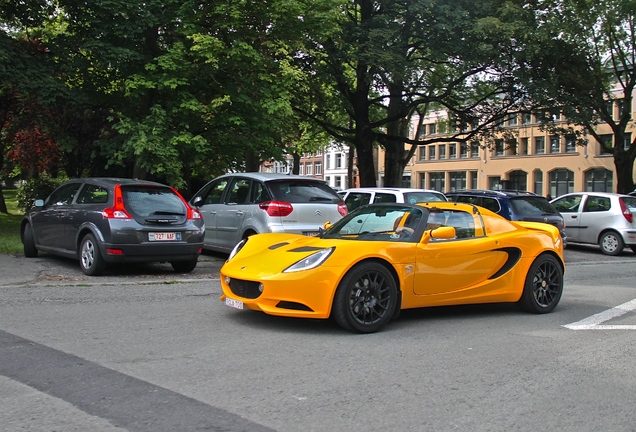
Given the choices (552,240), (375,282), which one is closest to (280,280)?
(375,282)

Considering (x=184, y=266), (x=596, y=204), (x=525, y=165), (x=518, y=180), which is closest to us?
(x=184, y=266)

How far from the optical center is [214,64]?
1642cm

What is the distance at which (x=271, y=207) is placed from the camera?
38.0ft

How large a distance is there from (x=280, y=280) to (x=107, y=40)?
12421mm

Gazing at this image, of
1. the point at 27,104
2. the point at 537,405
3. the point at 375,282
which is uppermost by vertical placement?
the point at 27,104

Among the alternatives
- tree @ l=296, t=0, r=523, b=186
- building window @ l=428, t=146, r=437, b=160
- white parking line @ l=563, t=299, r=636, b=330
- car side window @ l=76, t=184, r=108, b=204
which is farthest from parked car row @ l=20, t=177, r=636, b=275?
building window @ l=428, t=146, r=437, b=160

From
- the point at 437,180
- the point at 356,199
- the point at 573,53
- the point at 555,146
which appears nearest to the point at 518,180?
the point at 555,146

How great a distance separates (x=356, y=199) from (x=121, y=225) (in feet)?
20.5

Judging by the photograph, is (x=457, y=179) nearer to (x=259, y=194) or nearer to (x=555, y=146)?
(x=555, y=146)

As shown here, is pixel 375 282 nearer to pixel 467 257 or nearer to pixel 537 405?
pixel 467 257

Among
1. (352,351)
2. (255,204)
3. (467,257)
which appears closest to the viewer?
(352,351)

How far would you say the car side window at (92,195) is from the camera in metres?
10.5

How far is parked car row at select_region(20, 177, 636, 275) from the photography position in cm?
1020

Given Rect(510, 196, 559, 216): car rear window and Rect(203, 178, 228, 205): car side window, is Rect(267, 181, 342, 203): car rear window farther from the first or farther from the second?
Rect(510, 196, 559, 216): car rear window
